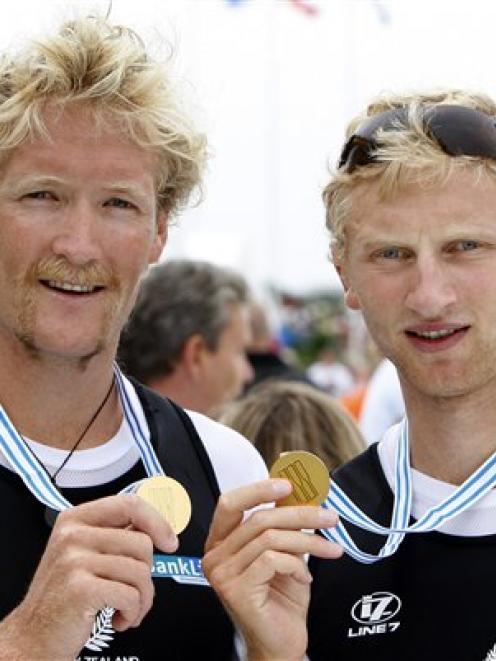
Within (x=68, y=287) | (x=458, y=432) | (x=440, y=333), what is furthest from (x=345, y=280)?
(x=68, y=287)

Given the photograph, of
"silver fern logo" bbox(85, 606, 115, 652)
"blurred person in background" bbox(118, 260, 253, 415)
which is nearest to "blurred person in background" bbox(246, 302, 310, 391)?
"blurred person in background" bbox(118, 260, 253, 415)

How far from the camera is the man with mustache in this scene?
2.82 metres

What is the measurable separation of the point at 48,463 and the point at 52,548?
53 cm

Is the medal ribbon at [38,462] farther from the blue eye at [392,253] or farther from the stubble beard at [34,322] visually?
the blue eye at [392,253]

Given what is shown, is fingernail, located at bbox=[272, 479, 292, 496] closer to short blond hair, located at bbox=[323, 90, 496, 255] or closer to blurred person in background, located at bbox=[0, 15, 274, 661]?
blurred person in background, located at bbox=[0, 15, 274, 661]

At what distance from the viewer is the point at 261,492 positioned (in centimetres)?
250

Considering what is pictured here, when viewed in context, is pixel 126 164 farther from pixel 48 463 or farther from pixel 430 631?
pixel 430 631

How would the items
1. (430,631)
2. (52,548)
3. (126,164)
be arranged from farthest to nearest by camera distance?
(126,164), (430,631), (52,548)

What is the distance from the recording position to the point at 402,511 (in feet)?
9.37

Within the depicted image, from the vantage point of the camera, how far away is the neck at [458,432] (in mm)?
2949

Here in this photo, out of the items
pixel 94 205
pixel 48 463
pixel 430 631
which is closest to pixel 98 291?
pixel 94 205

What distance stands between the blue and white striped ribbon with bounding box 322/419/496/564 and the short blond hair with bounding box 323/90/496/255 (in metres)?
0.66

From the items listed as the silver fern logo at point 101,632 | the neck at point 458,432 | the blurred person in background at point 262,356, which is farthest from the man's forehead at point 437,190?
the blurred person in background at point 262,356

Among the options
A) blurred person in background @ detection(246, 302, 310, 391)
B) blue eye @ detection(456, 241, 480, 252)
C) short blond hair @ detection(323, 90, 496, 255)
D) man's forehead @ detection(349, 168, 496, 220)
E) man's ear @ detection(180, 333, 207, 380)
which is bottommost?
blue eye @ detection(456, 241, 480, 252)
